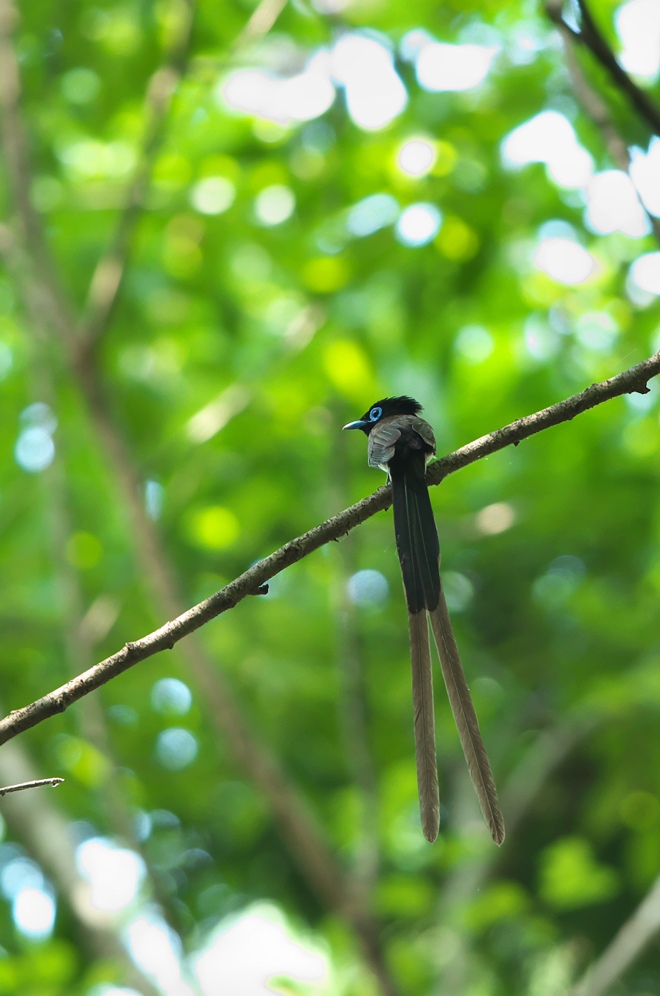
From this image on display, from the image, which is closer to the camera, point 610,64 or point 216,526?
point 610,64

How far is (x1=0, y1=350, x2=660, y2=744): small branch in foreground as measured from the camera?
196cm

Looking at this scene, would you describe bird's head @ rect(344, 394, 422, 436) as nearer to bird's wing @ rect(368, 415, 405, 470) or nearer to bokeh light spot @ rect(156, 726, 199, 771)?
bird's wing @ rect(368, 415, 405, 470)

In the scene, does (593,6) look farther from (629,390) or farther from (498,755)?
(498,755)

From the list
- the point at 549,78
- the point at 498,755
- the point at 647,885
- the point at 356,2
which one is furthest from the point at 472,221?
the point at 647,885

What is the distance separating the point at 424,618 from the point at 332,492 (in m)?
2.87

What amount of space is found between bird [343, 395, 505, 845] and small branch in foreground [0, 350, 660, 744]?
0.26 meters

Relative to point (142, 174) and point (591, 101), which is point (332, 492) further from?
point (591, 101)

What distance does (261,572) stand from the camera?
6.75ft

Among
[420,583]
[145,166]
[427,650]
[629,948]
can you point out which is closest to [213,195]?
[145,166]

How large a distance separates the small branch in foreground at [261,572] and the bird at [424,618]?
255mm

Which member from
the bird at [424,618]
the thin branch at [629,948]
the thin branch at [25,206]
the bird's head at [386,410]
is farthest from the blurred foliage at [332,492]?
the bird at [424,618]

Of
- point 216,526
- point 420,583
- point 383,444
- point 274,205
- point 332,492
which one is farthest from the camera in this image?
point 274,205

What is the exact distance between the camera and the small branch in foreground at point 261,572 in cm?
196

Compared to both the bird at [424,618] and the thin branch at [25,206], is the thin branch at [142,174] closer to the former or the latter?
the thin branch at [25,206]
